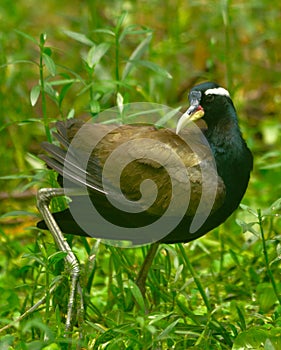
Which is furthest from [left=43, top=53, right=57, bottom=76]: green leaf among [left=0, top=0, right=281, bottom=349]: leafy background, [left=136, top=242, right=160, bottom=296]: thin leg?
[left=136, top=242, right=160, bottom=296]: thin leg

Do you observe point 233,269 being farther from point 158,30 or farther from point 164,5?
point 158,30

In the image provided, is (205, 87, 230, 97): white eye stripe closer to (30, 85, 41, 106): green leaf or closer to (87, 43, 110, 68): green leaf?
(87, 43, 110, 68): green leaf

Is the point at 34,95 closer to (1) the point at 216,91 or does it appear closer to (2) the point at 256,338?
(1) the point at 216,91

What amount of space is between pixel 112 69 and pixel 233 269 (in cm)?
183

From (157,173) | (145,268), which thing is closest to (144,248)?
(145,268)

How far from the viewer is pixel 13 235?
16.1 ft

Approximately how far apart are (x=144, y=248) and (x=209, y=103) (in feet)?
2.50

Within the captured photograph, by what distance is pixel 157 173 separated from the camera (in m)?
3.47

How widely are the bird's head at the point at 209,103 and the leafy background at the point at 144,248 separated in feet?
0.78

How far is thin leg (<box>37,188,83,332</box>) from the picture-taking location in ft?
10.6

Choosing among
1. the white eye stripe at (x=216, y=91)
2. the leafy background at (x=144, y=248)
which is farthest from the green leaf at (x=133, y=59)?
the white eye stripe at (x=216, y=91)

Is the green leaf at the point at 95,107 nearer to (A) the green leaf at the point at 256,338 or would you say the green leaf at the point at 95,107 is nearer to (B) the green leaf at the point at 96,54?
(B) the green leaf at the point at 96,54

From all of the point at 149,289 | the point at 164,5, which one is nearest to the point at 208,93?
the point at 149,289

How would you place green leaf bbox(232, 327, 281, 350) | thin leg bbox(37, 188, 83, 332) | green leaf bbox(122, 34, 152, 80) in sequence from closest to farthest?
green leaf bbox(232, 327, 281, 350) < thin leg bbox(37, 188, 83, 332) < green leaf bbox(122, 34, 152, 80)
